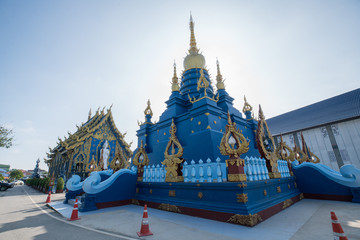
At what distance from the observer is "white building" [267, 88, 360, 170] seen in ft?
63.0

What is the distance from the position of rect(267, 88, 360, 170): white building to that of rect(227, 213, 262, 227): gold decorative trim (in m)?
22.5

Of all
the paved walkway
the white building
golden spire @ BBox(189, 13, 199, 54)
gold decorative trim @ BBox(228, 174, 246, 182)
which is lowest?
the paved walkway

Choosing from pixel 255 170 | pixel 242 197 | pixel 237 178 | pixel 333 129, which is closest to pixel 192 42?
pixel 255 170

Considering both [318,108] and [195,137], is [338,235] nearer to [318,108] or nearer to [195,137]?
[195,137]

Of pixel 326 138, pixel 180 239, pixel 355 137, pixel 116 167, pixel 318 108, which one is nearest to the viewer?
pixel 180 239

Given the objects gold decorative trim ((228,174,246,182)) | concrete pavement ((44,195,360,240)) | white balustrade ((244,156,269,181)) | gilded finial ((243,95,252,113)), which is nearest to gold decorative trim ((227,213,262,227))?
concrete pavement ((44,195,360,240))

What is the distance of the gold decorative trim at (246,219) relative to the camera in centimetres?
415

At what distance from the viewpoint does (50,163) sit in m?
30.8

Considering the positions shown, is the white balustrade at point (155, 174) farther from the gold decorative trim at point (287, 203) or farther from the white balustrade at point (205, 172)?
the gold decorative trim at point (287, 203)

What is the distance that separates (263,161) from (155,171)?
4606 mm

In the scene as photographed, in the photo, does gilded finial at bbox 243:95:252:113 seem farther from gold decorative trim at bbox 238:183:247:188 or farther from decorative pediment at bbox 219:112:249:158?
gold decorative trim at bbox 238:183:247:188

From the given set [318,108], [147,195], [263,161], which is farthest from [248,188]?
[318,108]

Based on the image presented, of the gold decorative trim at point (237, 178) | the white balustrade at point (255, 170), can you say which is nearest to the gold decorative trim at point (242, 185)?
the gold decorative trim at point (237, 178)

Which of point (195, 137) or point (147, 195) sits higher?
point (195, 137)
